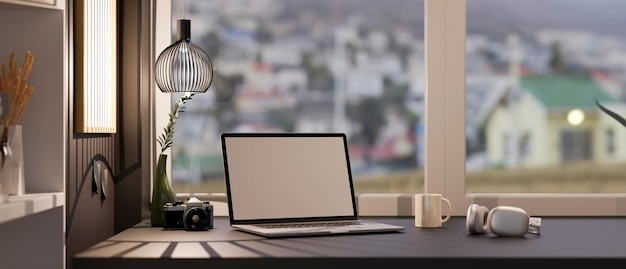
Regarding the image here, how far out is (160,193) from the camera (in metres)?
2.82

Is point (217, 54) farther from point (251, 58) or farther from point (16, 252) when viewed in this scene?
point (16, 252)

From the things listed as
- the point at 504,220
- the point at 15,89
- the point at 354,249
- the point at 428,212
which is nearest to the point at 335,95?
the point at 428,212

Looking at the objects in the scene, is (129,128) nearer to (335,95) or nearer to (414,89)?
(335,95)

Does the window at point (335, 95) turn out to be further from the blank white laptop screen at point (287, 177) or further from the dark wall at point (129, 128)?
the blank white laptop screen at point (287, 177)

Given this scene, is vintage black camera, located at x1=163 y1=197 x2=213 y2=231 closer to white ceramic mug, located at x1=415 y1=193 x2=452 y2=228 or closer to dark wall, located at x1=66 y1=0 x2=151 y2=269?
dark wall, located at x1=66 y1=0 x2=151 y2=269

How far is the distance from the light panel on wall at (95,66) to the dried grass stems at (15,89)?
0.27 meters

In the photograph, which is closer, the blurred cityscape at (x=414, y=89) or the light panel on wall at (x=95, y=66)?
the light panel on wall at (x=95, y=66)

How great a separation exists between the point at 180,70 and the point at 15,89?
0.80 metres

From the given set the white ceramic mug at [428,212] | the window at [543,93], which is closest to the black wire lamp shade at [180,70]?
the white ceramic mug at [428,212]

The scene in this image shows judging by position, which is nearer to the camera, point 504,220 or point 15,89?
point 15,89

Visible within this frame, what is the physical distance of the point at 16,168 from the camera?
7.14 ft

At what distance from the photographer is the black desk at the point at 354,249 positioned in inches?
79.7

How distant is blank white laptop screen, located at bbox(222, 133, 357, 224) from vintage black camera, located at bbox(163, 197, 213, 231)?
83 mm

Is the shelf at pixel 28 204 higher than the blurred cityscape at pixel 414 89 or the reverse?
the reverse
